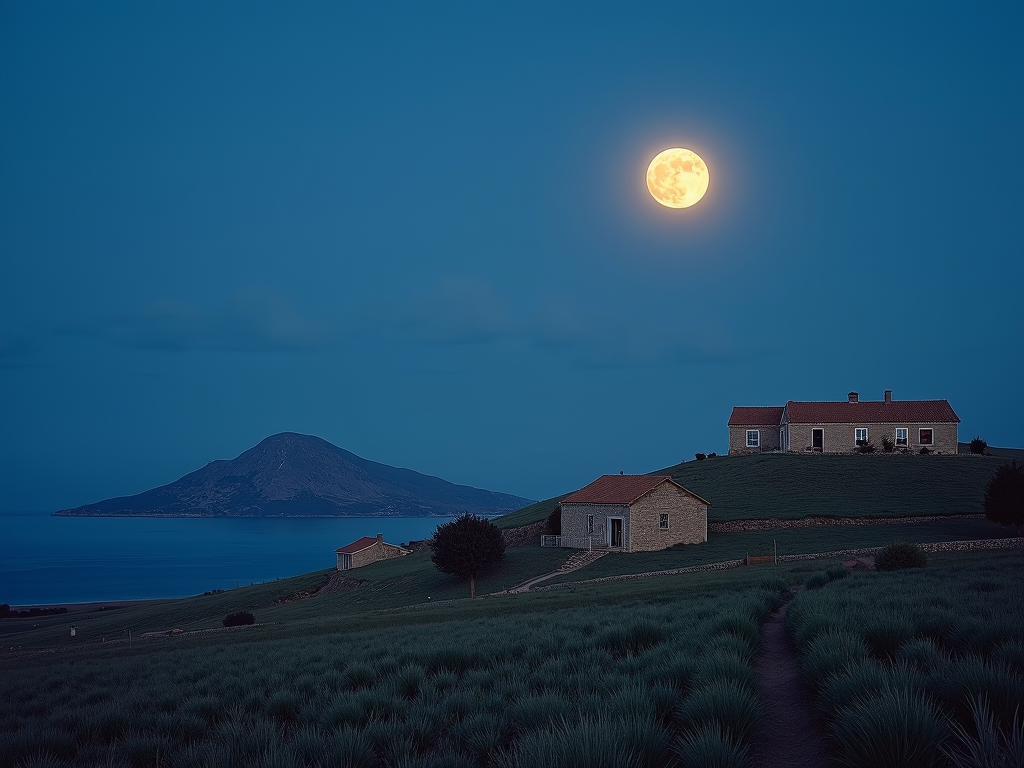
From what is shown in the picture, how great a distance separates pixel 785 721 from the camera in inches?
283

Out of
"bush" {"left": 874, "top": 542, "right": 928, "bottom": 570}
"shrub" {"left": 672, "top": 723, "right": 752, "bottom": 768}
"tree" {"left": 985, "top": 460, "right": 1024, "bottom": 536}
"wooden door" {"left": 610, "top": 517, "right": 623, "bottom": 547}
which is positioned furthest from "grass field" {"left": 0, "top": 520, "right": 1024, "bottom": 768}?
"tree" {"left": 985, "top": 460, "right": 1024, "bottom": 536}

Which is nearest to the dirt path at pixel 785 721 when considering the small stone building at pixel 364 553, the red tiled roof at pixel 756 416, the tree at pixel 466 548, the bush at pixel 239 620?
the tree at pixel 466 548

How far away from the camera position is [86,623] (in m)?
55.3

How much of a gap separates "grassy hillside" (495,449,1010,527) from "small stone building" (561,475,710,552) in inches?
163

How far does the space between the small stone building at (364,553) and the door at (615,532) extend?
2772 cm

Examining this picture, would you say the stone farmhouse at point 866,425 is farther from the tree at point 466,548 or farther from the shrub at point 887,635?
the shrub at point 887,635

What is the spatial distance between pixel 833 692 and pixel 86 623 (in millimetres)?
62614

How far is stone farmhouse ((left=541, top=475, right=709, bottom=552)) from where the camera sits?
44.7m

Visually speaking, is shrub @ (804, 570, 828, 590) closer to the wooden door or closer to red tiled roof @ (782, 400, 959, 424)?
the wooden door

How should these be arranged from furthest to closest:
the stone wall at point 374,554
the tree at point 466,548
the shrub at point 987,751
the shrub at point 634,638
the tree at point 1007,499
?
the stone wall at point 374,554 < the tree at point 466,548 < the tree at point 1007,499 < the shrub at point 634,638 < the shrub at point 987,751

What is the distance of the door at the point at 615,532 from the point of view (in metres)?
45.3

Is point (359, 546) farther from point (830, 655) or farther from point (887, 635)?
point (830, 655)

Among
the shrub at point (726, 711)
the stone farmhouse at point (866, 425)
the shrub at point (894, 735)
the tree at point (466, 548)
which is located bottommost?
the tree at point (466, 548)

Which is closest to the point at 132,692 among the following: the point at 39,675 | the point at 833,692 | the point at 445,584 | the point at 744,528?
the point at 39,675
